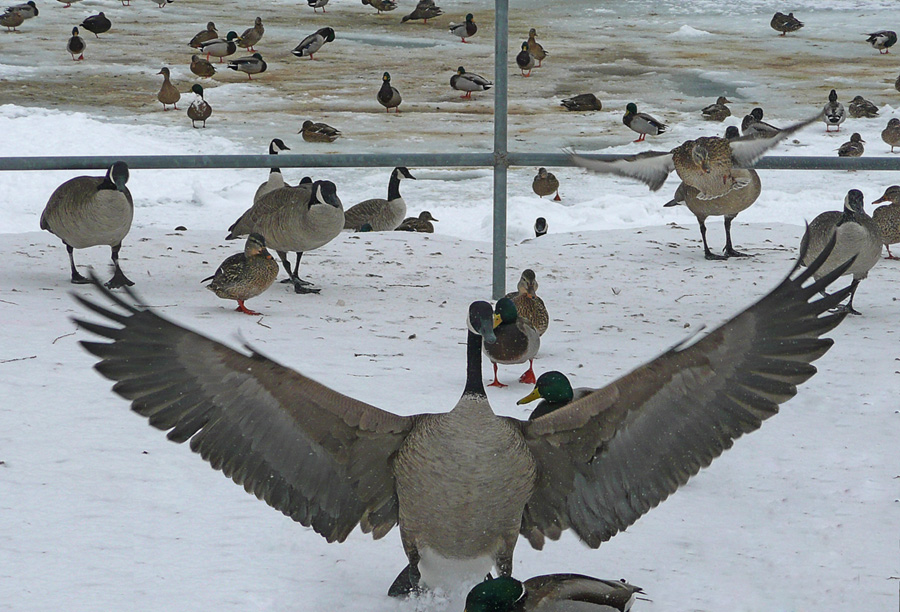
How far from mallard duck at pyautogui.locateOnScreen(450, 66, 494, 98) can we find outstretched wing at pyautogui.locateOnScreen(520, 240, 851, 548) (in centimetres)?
1483

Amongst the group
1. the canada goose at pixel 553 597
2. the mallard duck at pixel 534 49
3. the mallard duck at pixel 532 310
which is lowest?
the mallard duck at pixel 534 49

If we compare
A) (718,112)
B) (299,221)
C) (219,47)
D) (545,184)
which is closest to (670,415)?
(299,221)

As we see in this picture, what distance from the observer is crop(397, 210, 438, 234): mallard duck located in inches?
394

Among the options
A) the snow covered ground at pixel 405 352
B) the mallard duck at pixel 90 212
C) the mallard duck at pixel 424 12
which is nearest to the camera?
the snow covered ground at pixel 405 352

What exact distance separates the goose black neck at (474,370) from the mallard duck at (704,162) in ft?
12.8

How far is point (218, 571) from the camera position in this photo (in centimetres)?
298

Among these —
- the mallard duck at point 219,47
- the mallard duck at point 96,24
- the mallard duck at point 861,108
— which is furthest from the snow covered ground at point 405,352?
the mallard duck at point 96,24

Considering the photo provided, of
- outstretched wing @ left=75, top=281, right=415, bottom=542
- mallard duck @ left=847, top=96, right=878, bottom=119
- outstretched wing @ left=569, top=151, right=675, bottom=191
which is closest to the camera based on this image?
outstretched wing @ left=75, top=281, right=415, bottom=542

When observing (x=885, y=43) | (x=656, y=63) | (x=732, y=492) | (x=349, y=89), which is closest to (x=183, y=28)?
(x=349, y=89)

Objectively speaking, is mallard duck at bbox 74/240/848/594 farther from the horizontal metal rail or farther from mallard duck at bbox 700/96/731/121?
mallard duck at bbox 700/96/731/121

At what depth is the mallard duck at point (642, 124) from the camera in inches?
551

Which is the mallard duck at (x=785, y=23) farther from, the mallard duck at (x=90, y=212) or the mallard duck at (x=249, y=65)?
the mallard duck at (x=90, y=212)

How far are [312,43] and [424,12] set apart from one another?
16.6ft

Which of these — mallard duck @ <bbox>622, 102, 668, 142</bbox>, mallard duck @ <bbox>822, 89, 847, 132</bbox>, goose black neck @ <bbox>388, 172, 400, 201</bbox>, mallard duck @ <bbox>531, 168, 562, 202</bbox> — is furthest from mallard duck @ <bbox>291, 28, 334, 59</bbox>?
goose black neck @ <bbox>388, 172, 400, 201</bbox>
